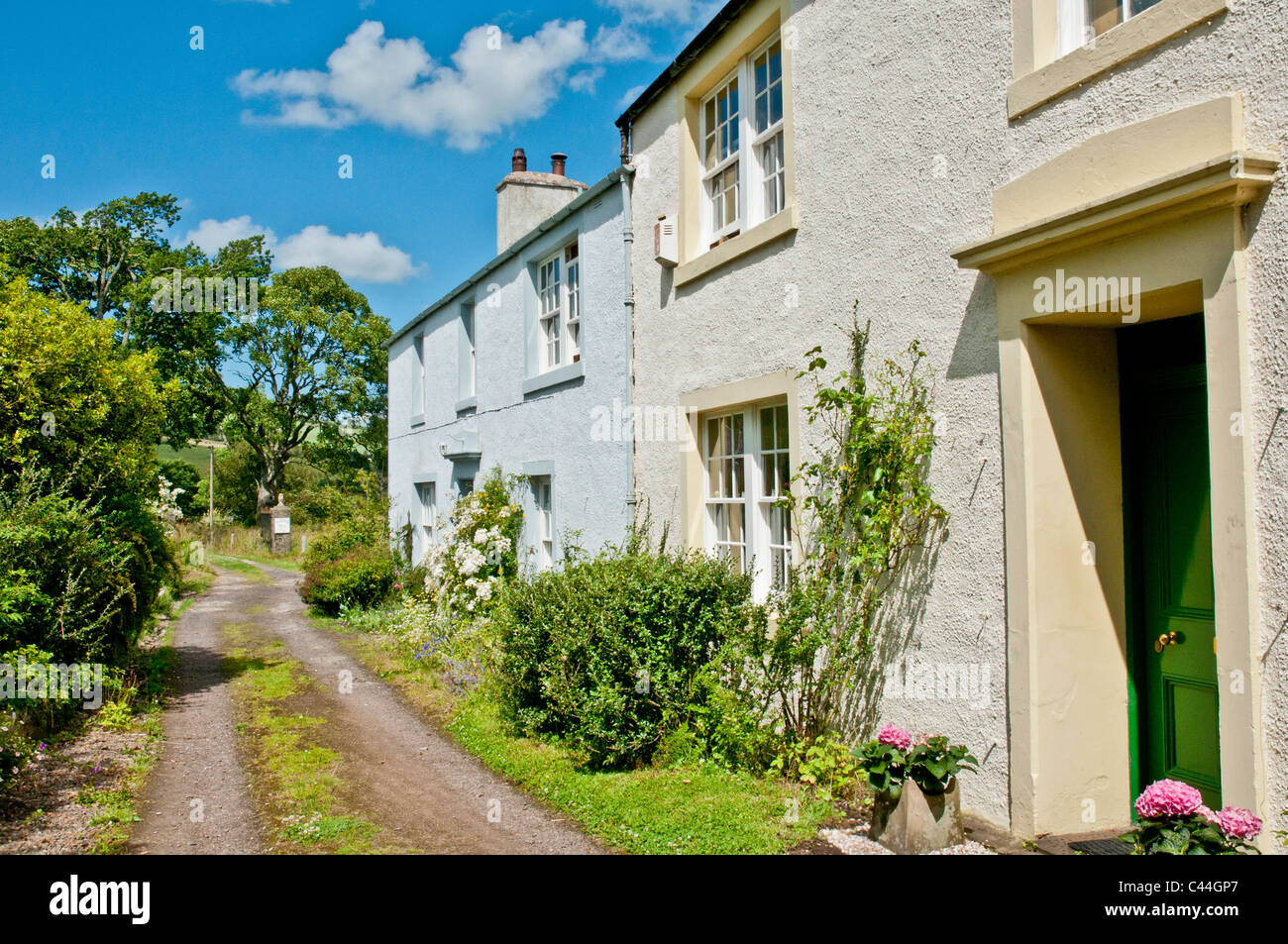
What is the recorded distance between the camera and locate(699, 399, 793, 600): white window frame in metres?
7.09

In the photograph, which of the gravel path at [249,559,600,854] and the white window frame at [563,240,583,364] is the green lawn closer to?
the gravel path at [249,559,600,854]

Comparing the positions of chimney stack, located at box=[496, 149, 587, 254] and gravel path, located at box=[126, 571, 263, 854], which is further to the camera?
chimney stack, located at box=[496, 149, 587, 254]

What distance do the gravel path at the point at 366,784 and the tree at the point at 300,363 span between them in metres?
27.8

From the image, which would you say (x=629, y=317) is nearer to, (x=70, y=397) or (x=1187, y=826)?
(x=70, y=397)

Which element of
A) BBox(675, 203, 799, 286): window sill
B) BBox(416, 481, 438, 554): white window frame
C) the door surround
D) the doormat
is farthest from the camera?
BBox(416, 481, 438, 554): white window frame

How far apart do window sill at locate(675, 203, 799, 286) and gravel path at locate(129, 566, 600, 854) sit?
479 cm

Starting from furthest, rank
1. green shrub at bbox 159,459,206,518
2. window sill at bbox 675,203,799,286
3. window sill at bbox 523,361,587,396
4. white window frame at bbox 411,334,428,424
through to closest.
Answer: green shrub at bbox 159,459,206,518, white window frame at bbox 411,334,428,424, window sill at bbox 523,361,587,396, window sill at bbox 675,203,799,286

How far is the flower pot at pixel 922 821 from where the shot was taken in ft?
14.7

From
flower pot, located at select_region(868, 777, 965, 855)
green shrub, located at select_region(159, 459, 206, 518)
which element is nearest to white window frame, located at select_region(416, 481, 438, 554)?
flower pot, located at select_region(868, 777, 965, 855)

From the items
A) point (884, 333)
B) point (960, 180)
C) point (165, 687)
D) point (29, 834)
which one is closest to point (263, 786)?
point (29, 834)

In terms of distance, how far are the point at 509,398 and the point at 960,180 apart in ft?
28.1

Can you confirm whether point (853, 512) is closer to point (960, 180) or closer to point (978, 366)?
point (978, 366)

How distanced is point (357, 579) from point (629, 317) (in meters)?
Result: 9.44

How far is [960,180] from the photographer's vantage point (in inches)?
201
